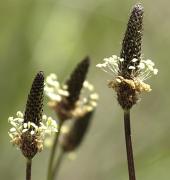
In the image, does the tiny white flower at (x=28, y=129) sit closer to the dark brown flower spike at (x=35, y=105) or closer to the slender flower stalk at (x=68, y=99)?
the dark brown flower spike at (x=35, y=105)

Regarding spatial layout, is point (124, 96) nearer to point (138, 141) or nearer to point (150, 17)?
point (138, 141)

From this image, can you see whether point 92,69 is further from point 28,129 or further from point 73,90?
point 28,129

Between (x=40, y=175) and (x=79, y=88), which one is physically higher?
(x=40, y=175)

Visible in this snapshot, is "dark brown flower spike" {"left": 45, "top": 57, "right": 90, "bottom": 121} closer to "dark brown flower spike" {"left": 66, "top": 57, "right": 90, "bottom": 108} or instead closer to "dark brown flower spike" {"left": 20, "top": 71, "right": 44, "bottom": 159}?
"dark brown flower spike" {"left": 66, "top": 57, "right": 90, "bottom": 108}

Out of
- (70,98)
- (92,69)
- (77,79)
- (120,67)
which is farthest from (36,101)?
(92,69)

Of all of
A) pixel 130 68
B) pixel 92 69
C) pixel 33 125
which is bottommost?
pixel 33 125

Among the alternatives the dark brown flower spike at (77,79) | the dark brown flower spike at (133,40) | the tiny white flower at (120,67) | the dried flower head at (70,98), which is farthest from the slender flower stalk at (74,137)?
the dark brown flower spike at (133,40)
